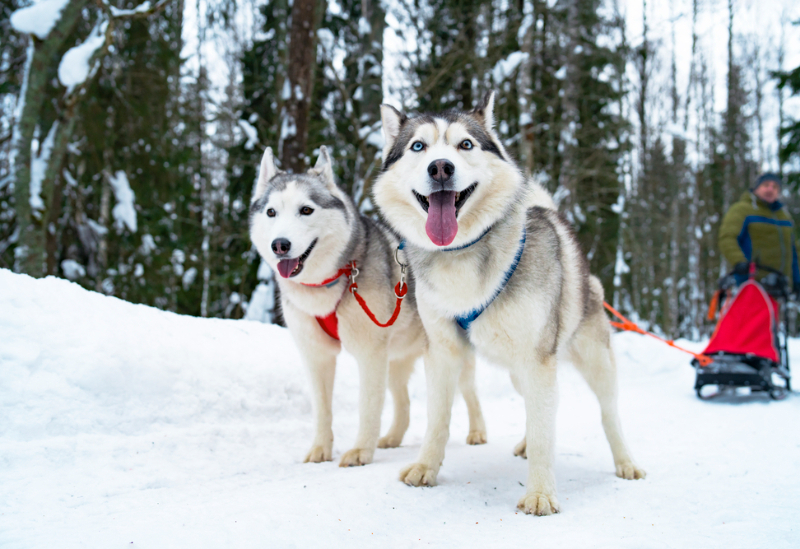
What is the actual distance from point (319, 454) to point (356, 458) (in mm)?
322

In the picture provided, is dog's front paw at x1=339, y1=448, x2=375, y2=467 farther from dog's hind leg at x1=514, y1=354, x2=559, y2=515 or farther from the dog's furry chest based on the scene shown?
dog's hind leg at x1=514, y1=354, x2=559, y2=515

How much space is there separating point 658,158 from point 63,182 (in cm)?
1999

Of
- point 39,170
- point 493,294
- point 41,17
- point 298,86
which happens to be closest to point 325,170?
point 493,294

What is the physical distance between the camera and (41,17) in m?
5.99

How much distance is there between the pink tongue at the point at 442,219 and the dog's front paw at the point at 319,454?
70.9 inches

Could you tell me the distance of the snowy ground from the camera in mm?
1946

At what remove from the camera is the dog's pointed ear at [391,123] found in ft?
9.27

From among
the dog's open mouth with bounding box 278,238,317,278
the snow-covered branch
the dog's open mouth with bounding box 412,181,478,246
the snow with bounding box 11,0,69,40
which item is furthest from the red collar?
the snow with bounding box 11,0,69,40

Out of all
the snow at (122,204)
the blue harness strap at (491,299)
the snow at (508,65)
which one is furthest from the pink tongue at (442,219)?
the snow at (122,204)

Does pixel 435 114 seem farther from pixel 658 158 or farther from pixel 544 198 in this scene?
pixel 658 158

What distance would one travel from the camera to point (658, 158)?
19797 millimetres

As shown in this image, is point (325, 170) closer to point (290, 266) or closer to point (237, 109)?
point (290, 266)

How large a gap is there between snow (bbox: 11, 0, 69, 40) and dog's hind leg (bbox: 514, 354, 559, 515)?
276 inches

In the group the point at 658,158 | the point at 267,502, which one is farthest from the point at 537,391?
the point at 658,158
